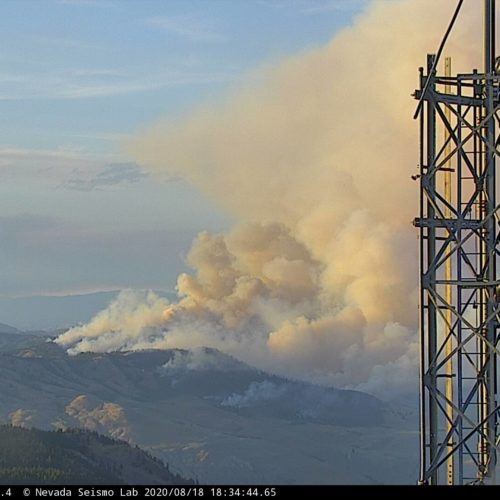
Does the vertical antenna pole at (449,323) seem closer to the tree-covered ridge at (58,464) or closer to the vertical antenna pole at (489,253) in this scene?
the vertical antenna pole at (489,253)

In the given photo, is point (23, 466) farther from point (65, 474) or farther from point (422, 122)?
point (422, 122)
